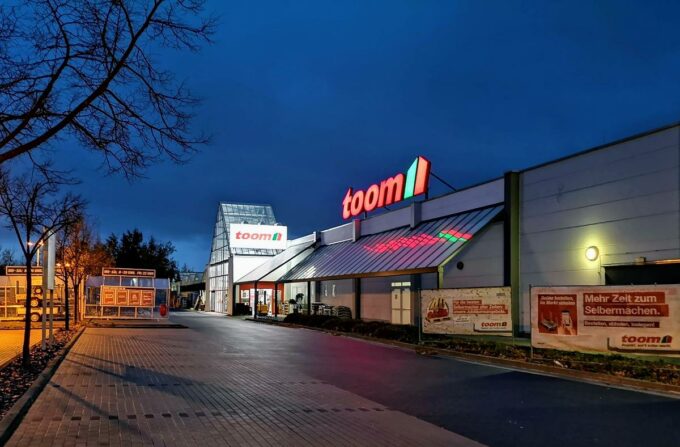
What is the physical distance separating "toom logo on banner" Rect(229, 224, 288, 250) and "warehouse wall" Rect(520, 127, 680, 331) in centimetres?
3777

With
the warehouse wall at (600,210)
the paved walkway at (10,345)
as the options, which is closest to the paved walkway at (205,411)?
the paved walkway at (10,345)

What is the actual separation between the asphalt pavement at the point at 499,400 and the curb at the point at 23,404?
4.89 m

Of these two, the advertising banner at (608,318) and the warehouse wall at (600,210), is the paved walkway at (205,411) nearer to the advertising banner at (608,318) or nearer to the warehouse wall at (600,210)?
the advertising banner at (608,318)

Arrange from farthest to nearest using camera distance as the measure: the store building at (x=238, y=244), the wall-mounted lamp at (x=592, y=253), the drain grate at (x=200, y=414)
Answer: the store building at (x=238, y=244)
the wall-mounted lamp at (x=592, y=253)
the drain grate at (x=200, y=414)

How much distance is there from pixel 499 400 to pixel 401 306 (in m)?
19.4

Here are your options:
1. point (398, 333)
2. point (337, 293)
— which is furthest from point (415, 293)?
point (337, 293)

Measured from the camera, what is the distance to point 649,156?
17.8m

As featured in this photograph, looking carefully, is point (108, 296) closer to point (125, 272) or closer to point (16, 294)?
point (125, 272)

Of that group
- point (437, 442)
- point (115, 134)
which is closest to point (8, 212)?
point (115, 134)

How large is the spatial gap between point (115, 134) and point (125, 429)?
421 cm

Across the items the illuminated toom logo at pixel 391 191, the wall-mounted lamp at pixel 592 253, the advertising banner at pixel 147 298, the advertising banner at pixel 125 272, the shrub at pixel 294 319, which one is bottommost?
the shrub at pixel 294 319

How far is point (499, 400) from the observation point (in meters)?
10.2

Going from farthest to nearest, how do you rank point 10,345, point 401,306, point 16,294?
point 16,294
point 401,306
point 10,345

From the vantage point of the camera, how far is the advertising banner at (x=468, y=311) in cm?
1773
